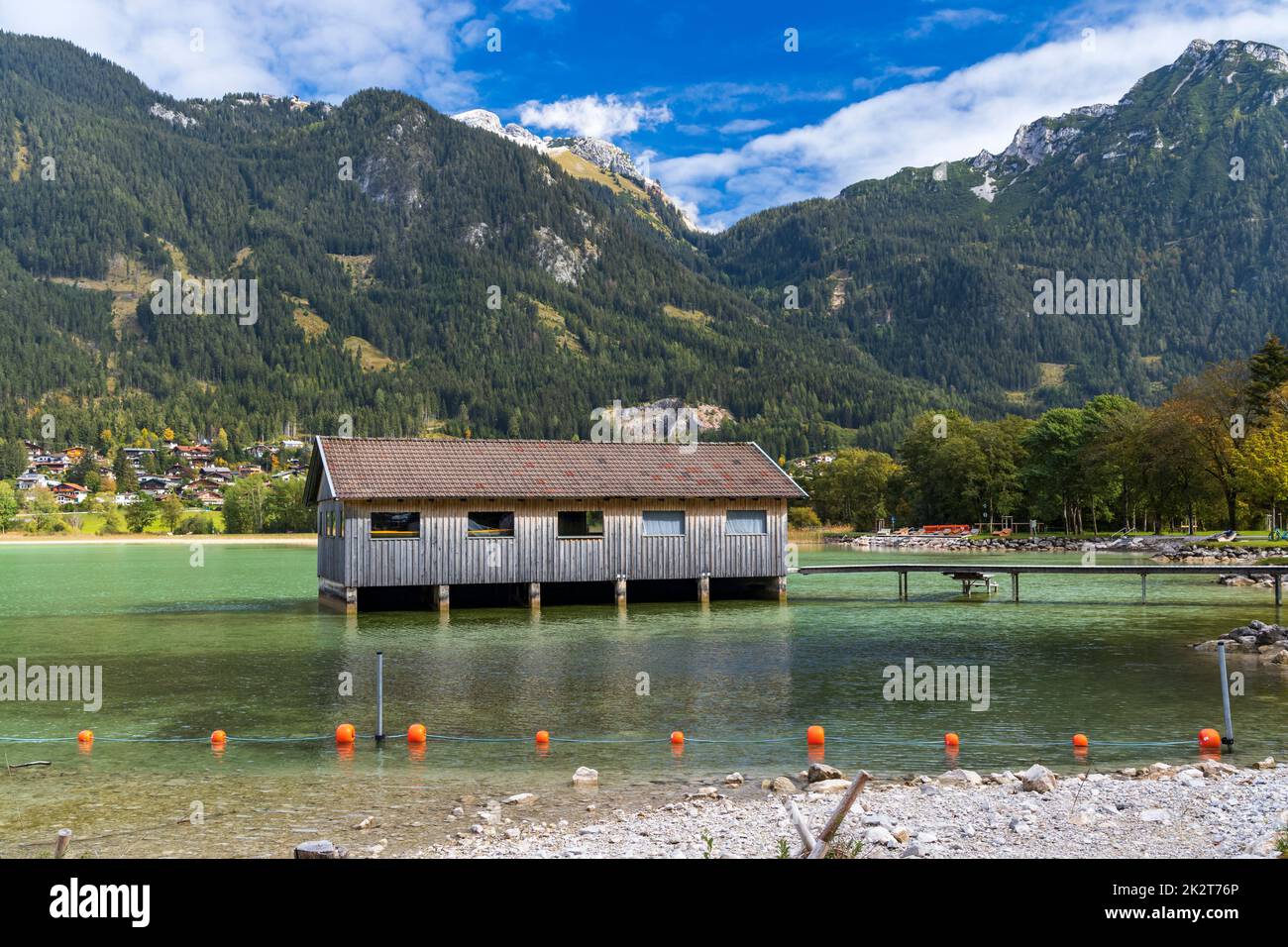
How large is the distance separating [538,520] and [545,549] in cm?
118

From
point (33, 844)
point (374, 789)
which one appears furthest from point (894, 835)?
point (33, 844)

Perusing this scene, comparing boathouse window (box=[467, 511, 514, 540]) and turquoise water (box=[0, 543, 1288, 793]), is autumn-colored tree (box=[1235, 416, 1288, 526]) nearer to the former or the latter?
turquoise water (box=[0, 543, 1288, 793])

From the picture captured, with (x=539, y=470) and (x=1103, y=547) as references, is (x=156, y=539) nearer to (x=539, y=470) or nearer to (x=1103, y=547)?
(x=1103, y=547)

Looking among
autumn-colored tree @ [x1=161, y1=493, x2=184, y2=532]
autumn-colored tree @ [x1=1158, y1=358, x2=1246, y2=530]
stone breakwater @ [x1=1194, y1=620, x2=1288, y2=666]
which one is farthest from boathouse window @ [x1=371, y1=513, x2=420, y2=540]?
autumn-colored tree @ [x1=161, y1=493, x2=184, y2=532]

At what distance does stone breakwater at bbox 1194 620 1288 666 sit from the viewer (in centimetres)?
2677

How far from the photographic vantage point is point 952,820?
38.3 feet

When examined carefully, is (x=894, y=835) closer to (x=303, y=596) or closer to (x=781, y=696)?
(x=781, y=696)

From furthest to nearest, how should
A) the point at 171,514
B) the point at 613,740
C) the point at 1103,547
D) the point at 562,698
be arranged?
the point at 171,514
the point at 1103,547
the point at 562,698
the point at 613,740

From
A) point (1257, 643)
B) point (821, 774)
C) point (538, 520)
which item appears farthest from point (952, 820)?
point (538, 520)

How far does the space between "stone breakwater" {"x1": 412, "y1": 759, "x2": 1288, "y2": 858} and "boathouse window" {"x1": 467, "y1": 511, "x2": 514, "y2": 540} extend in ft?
86.5

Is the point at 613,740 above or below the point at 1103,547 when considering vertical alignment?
above
